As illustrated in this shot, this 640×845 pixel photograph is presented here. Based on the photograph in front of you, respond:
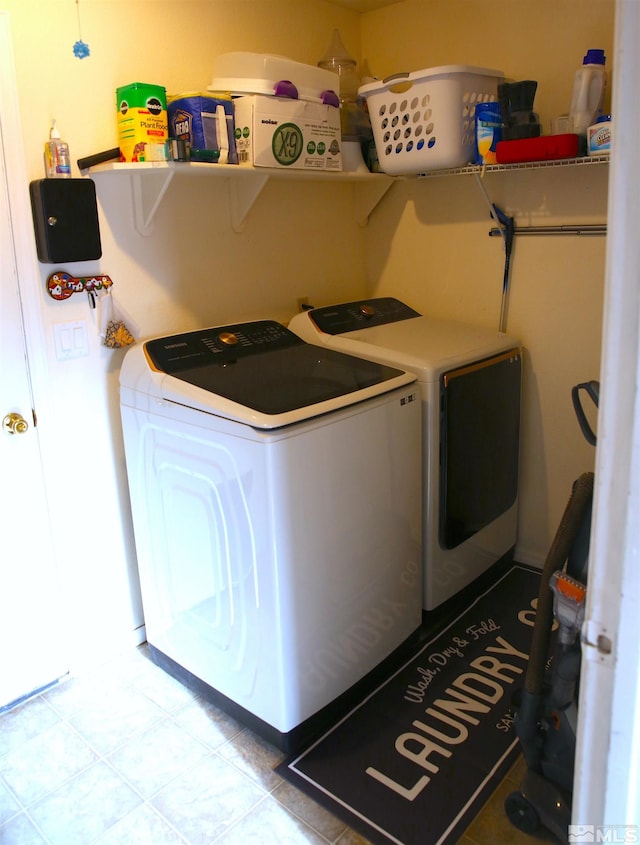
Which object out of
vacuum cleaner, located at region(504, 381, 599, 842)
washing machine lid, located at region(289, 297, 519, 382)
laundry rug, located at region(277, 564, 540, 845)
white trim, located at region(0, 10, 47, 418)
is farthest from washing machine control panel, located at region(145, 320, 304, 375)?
laundry rug, located at region(277, 564, 540, 845)

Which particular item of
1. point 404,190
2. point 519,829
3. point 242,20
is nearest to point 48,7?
point 242,20

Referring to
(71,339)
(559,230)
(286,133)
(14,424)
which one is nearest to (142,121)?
(286,133)

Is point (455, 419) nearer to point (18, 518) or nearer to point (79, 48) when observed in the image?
point (18, 518)

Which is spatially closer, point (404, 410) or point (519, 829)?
point (519, 829)

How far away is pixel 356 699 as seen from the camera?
6.81ft

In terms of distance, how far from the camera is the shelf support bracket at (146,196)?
2100 millimetres

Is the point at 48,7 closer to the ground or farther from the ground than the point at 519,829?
farther from the ground

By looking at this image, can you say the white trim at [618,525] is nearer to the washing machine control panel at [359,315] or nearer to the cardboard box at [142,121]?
the cardboard box at [142,121]

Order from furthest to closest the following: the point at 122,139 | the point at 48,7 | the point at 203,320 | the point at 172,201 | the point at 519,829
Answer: the point at 203,320, the point at 172,201, the point at 122,139, the point at 48,7, the point at 519,829

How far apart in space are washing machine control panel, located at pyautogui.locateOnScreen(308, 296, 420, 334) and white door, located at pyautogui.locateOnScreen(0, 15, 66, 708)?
40.8 inches

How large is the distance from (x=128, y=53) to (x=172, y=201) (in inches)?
17.9

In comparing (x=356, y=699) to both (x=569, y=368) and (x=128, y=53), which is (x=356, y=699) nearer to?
(x=569, y=368)

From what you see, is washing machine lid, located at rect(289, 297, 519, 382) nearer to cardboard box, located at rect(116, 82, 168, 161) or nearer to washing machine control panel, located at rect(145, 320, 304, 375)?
washing machine control panel, located at rect(145, 320, 304, 375)

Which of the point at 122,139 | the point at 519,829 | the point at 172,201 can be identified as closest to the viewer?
the point at 519,829
